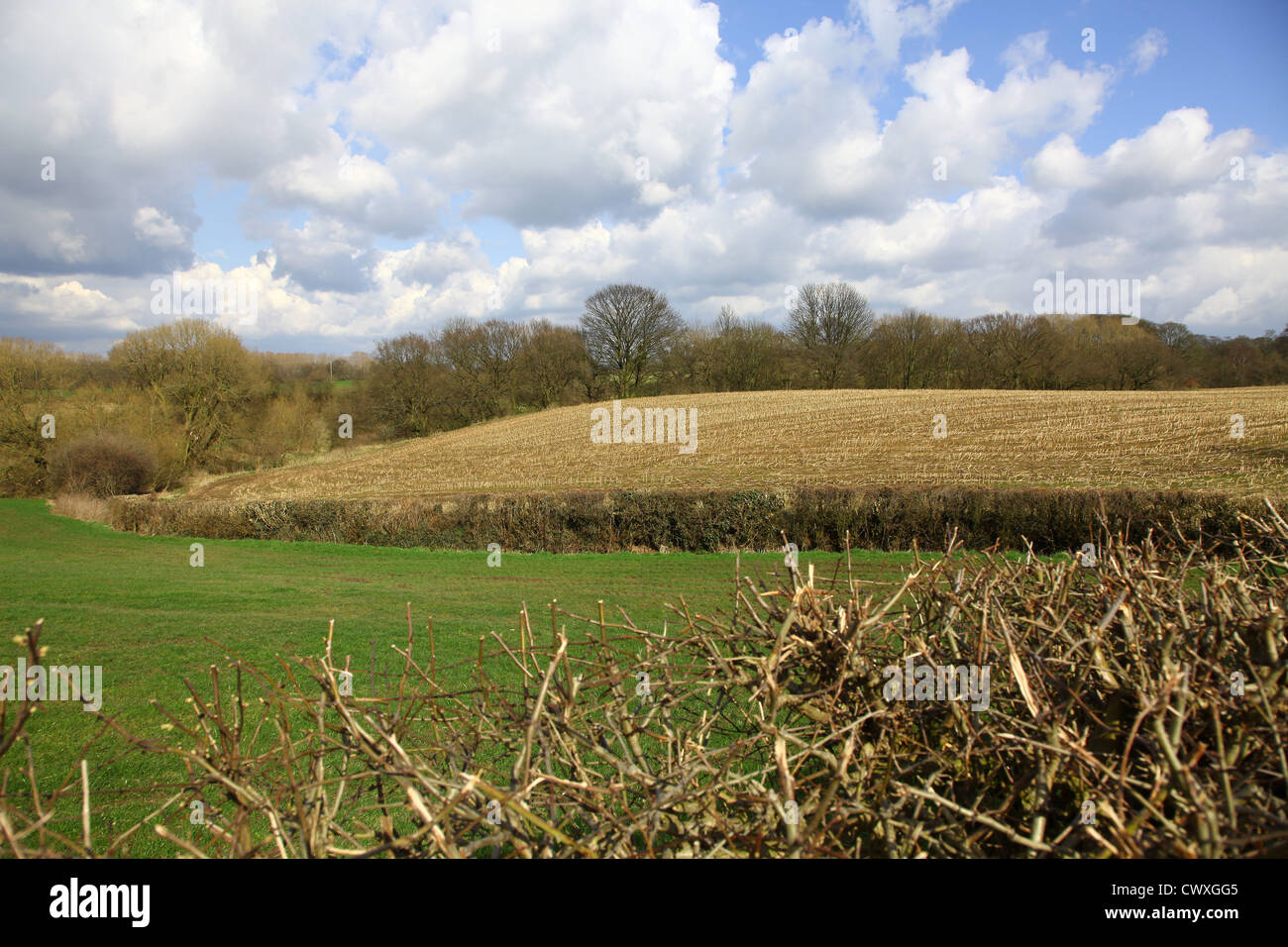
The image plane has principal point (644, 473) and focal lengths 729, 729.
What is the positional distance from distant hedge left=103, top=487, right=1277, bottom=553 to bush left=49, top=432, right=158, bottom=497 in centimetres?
1415

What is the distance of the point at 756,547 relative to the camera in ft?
64.4

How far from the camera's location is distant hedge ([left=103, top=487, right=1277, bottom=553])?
17.1 meters

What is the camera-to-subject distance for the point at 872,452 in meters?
28.2

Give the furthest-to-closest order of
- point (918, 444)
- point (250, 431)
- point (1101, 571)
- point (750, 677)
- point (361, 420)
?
point (361, 420) → point (250, 431) → point (918, 444) → point (1101, 571) → point (750, 677)

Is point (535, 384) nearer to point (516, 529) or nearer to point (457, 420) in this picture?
point (457, 420)

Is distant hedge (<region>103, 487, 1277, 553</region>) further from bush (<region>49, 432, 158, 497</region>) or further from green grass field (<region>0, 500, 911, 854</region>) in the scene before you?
bush (<region>49, 432, 158, 497</region>)

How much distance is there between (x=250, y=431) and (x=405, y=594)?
3750 centimetres

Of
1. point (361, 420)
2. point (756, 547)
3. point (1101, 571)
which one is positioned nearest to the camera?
point (1101, 571)
